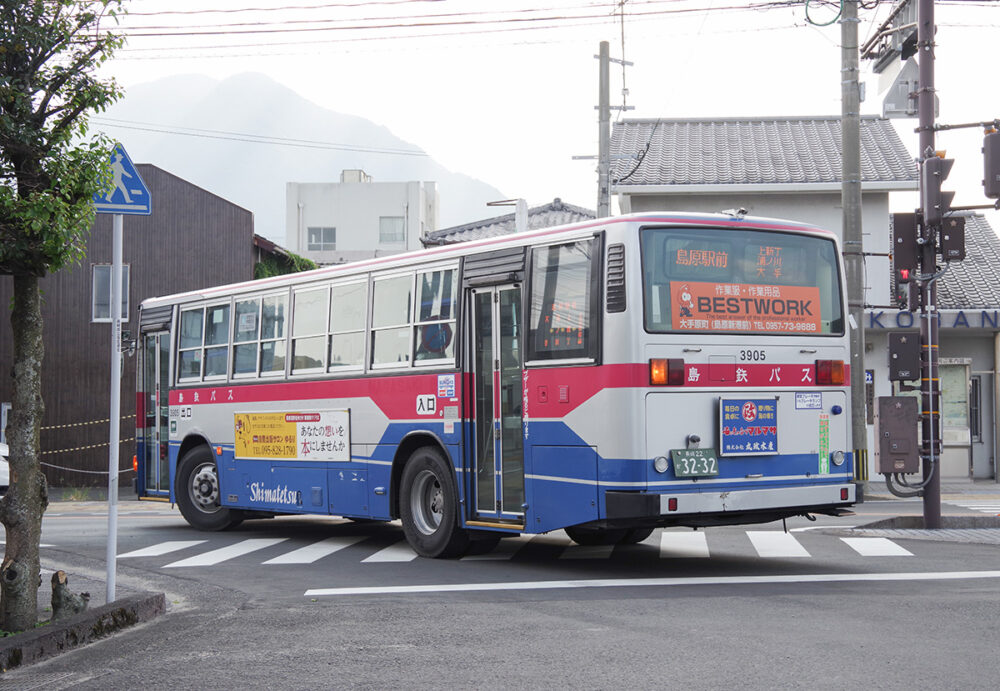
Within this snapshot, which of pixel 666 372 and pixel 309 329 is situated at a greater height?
pixel 309 329

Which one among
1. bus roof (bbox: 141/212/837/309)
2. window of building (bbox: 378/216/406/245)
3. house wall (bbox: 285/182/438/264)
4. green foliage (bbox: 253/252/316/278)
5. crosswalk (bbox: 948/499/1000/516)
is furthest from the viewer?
window of building (bbox: 378/216/406/245)

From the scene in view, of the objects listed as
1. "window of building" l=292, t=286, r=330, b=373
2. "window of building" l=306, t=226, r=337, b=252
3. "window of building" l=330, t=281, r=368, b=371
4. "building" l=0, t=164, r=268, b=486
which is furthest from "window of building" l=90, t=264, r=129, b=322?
"window of building" l=306, t=226, r=337, b=252

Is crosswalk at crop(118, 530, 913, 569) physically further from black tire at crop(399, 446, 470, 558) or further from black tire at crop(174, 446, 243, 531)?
black tire at crop(174, 446, 243, 531)

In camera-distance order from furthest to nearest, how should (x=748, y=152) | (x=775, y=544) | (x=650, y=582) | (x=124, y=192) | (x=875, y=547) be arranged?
(x=748, y=152) < (x=775, y=544) < (x=875, y=547) < (x=650, y=582) < (x=124, y=192)

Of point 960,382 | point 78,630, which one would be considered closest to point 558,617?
point 78,630

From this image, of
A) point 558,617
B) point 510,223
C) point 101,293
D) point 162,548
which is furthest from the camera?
point 510,223

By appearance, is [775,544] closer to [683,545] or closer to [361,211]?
[683,545]

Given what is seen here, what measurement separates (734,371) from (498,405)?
7.65 ft

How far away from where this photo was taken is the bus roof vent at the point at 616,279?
34.7 ft

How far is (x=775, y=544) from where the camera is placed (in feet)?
44.7

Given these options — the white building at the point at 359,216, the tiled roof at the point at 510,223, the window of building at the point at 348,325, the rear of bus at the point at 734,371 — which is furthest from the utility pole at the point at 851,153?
the white building at the point at 359,216

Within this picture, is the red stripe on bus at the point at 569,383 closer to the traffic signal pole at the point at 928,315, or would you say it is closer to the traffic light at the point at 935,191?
the traffic signal pole at the point at 928,315

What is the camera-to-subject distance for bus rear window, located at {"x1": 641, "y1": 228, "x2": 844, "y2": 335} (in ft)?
35.3

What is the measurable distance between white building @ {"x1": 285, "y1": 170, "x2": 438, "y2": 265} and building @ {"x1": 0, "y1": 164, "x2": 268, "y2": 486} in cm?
4920
